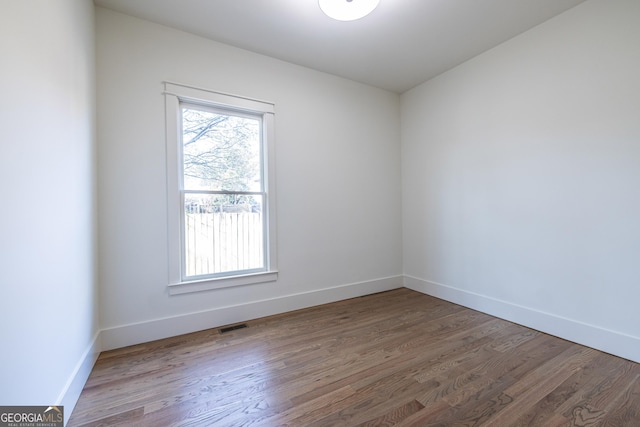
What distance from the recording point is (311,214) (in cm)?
319

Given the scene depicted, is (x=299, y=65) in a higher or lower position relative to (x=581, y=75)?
higher

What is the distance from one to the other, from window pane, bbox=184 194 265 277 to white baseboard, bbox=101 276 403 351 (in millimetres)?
407

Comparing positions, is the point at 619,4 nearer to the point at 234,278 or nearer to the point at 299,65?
the point at 299,65

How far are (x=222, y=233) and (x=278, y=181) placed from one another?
826mm

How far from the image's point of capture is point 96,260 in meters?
2.15

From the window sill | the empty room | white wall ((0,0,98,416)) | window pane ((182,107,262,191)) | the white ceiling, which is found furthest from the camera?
window pane ((182,107,262,191))

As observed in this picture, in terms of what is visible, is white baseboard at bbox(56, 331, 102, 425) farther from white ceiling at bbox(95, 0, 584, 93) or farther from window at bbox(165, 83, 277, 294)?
white ceiling at bbox(95, 0, 584, 93)

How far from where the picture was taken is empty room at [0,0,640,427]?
1441 millimetres

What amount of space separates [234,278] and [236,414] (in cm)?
140

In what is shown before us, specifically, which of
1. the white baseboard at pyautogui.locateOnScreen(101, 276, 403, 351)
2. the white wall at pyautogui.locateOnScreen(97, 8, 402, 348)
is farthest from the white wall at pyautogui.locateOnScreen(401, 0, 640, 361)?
the white baseboard at pyautogui.locateOnScreen(101, 276, 403, 351)

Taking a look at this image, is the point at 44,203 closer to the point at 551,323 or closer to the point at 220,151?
the point at 220,151

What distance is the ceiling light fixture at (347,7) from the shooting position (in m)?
1.97

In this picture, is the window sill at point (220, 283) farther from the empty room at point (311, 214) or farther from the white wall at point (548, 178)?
the white wall at point (548, 178)

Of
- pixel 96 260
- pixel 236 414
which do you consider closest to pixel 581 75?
pixel 236 414
